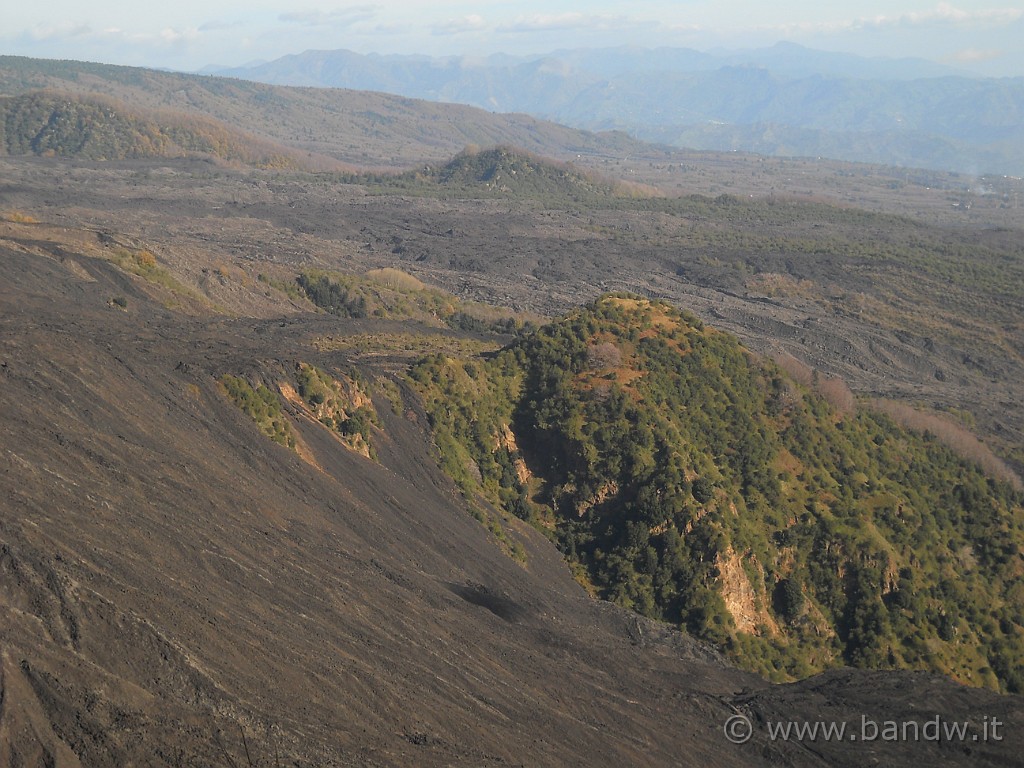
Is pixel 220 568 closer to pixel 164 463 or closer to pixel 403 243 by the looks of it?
pixel 164 463

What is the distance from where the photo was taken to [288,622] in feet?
80.1

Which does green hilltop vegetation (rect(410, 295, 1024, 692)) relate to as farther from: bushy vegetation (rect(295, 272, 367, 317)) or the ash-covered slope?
bushy vegetation (rect(295, 272, 367, 317))

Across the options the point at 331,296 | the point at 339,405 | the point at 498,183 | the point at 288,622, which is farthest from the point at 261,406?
the point at 498,183

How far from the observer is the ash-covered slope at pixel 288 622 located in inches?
768

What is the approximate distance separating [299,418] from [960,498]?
3133 cm

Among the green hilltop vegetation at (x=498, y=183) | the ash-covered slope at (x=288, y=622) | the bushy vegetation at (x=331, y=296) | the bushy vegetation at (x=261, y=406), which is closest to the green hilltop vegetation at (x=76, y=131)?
the green hilltop vegetation at (x=498, y=183)

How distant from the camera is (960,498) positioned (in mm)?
47938

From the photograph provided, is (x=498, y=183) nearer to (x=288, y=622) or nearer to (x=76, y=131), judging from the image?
(x=76, y=131)

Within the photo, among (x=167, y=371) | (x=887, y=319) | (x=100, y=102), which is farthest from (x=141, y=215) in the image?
(x=167, y=371)

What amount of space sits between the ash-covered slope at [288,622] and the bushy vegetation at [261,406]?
591 mm

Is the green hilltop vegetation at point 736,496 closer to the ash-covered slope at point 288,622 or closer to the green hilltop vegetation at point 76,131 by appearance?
the ash-covered slope at point 288,622

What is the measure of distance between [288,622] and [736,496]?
24116 millimetres

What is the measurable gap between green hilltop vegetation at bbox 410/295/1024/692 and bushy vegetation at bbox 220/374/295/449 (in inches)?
329

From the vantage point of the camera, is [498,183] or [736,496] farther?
[498,183]
